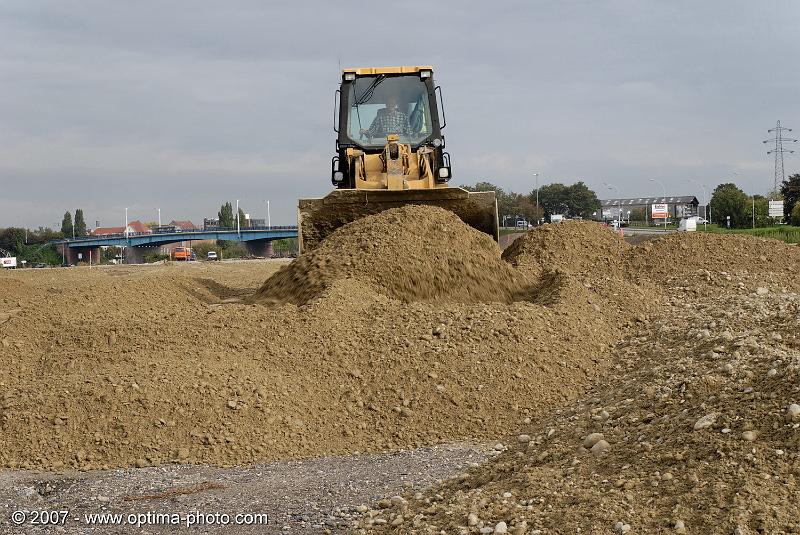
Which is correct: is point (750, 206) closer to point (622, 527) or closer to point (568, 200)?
point (568, 200)

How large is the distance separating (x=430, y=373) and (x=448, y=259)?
2.69m

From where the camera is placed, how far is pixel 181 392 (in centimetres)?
646

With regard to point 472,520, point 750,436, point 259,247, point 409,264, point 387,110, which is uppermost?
point 387,110

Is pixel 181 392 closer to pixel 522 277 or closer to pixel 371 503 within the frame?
pixel 371 503

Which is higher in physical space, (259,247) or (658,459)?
(259,247)

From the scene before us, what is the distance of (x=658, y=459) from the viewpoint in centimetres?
453

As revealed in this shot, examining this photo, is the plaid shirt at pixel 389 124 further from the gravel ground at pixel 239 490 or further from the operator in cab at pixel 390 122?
the gravel ground at pixel 239 490

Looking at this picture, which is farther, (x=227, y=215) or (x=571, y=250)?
(x=227, y=215)

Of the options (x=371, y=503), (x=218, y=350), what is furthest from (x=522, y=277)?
(x=371, y=503)

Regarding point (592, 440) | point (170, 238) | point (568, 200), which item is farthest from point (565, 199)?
point (592, 440)

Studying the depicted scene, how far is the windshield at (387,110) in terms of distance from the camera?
42.5 feet

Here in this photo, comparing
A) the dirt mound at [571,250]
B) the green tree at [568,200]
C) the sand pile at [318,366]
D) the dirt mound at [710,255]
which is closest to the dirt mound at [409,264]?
the sand pile at [318,366]

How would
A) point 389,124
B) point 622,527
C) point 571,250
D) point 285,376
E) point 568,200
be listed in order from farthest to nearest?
1. point 568,200
2. point 389,124
3. point 571,250
4. point 285,376
5. point 622,527

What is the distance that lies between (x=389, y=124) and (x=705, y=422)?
29.6 ft
